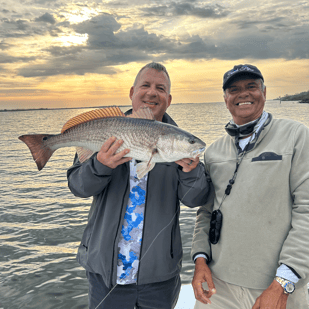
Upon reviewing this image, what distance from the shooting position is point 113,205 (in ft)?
10.0

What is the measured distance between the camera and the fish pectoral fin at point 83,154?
3.25 metres

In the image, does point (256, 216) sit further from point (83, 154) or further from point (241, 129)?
point (83, 154)

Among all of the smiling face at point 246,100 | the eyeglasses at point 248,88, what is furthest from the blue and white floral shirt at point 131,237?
the eyeglasses at point 248,88

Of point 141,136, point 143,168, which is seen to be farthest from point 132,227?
point 141,136

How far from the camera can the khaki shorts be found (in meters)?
2.66

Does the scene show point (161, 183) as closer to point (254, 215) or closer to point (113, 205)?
point (113, 205)

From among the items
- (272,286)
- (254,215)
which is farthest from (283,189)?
(272,286)

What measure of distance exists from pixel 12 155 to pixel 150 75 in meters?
21.4

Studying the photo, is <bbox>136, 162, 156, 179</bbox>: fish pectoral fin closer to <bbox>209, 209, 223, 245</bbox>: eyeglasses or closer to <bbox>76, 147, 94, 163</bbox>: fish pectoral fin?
<bbox>76, 147, 94, 163</bbox>: fish pectoral fin

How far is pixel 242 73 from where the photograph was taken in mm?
3227

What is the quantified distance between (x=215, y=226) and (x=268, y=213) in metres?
0.57

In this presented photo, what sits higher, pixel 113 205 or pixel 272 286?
pixel 113 205

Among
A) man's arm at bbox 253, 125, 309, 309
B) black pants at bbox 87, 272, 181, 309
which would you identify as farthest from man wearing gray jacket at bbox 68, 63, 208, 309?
man's arm at bbox 253, 125, 309, 309

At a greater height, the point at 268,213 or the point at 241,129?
the point at 241,129
